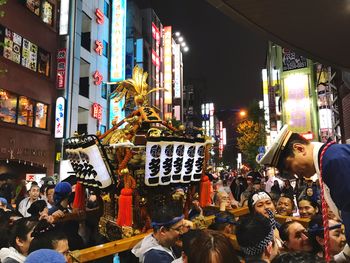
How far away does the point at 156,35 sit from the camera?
46.8 metres

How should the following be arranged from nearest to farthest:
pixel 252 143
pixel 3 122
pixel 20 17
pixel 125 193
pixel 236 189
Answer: pixel 125 193
pixel 236 189
pixel 3 122
pixel 20 17
pixel 252 143

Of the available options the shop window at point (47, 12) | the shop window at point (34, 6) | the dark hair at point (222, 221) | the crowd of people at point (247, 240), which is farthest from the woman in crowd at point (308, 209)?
the shop window at point (47, 12)

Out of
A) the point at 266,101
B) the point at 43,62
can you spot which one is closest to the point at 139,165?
the point at 43,62

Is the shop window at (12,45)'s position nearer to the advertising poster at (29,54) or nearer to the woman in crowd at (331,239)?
the advertising poster at (29,54)

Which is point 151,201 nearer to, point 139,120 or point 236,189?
point 139,120

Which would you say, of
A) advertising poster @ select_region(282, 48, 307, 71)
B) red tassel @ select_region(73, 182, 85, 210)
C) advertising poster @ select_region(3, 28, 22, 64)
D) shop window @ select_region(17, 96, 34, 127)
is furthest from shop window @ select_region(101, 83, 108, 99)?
red tassel @ select_region(73, 182, 85, 210)

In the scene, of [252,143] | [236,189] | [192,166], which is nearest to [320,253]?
[192,166]

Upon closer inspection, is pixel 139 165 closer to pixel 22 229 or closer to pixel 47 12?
pixel 22 229

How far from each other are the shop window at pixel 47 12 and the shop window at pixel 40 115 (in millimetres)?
5838

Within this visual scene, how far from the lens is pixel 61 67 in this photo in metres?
22.7

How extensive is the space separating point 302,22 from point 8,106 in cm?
1736

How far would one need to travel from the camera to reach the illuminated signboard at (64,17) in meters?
23.0

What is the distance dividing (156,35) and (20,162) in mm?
33029

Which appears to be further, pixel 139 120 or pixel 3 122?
pixel 3 122
